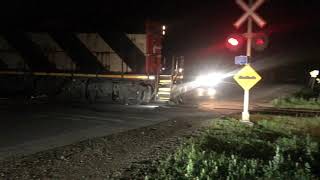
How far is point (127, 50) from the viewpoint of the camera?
73.5 feet

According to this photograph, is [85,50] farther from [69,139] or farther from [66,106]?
[69,139]

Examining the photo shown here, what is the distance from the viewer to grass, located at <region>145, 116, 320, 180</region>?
8026 mm

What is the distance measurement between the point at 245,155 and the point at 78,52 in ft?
49.0

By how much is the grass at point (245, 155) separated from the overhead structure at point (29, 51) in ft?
39.6

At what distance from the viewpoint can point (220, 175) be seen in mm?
7988

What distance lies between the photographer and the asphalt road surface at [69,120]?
11.8 m

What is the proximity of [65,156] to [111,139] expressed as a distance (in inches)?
94.2

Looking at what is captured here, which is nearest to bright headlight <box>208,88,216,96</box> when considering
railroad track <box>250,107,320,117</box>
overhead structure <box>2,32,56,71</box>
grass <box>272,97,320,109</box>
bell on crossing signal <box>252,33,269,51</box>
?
grass <box>272,97,320,109</box>

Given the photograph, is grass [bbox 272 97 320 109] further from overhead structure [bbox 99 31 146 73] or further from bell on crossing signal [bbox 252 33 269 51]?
bell on crossing signal [bbox 252 33 269 51]

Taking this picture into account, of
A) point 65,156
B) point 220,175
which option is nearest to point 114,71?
point 65,156

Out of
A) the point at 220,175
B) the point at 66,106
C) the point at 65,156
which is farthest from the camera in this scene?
the point at 66,106

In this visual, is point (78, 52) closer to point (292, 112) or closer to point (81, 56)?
point (81, 56)

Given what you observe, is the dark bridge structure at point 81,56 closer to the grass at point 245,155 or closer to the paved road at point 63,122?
the paved road at point 63,122

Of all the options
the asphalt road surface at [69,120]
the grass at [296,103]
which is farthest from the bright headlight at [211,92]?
the grass at [296,103]
